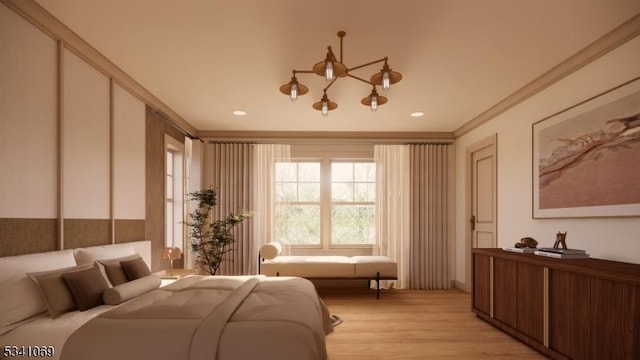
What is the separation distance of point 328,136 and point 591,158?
3.70m

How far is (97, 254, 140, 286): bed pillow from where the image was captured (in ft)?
8.91

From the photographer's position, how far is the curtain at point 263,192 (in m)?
5.93

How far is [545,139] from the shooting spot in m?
3.55

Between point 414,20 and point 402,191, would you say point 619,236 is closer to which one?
point 414,20

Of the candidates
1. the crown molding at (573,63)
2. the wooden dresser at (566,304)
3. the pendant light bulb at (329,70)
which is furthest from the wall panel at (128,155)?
the crown molding at (573,63)

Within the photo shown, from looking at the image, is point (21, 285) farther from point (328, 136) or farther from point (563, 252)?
point (328, 136)

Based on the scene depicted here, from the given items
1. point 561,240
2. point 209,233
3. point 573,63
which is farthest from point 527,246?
point 209,233

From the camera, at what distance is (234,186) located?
19.6 feet

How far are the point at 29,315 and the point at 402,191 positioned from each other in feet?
16.2

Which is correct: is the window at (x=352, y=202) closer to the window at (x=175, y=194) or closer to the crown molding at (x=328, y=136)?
the crown molding at (x=328, y=136)

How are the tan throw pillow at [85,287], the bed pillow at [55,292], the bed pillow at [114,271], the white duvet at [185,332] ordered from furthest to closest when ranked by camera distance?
the bed pillow at [114,271], the tan throw pillow at [85,287], the bed pillow at [55,292], the white duvet at [185,332]

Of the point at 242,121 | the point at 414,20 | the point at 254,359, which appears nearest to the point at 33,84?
the point at 254,359

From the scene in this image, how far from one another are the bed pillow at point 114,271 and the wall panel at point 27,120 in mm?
495

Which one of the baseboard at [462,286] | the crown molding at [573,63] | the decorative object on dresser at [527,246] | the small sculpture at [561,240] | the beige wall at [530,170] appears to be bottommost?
the baseboard at [462,286]
